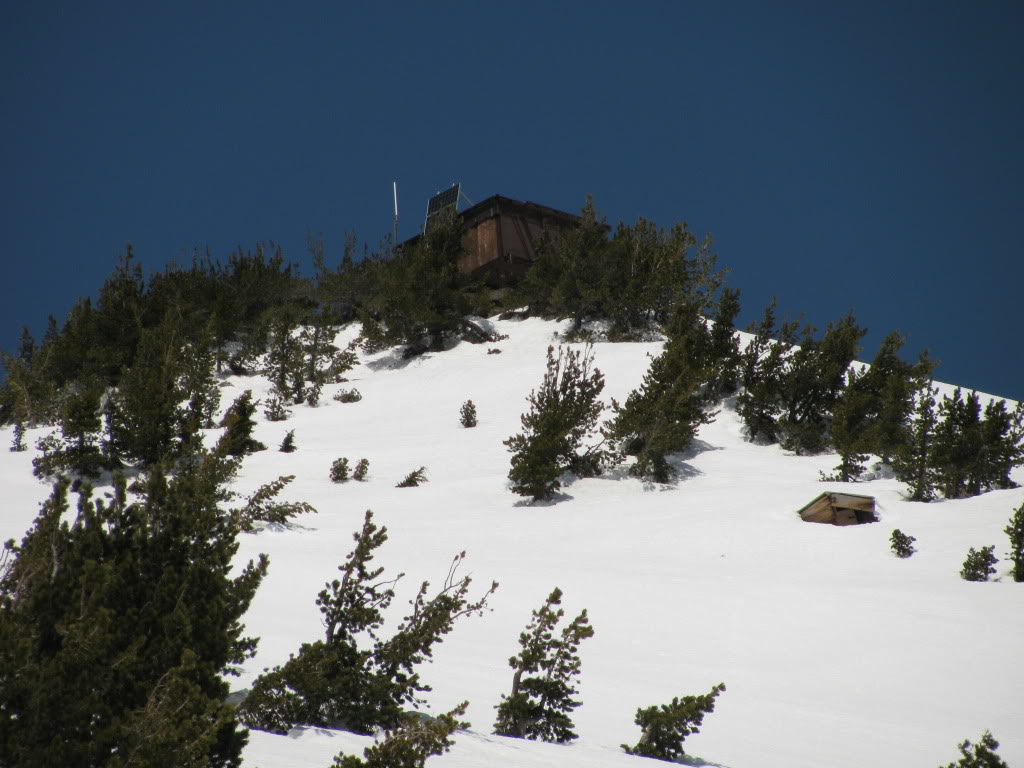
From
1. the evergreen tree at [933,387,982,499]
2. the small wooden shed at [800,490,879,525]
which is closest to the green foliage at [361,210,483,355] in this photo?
the small wooden shed at [800,490,879,525]

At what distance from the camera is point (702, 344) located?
1952 centimetres

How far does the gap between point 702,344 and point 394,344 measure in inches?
495

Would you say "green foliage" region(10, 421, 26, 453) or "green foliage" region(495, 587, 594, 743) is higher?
"green foliage" region(10, 421, 26, 453)

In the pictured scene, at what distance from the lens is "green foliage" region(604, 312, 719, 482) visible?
14.0 meters

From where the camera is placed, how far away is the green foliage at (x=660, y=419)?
14.0 meters

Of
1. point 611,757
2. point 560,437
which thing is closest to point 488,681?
point 611,757

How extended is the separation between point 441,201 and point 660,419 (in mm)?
27026

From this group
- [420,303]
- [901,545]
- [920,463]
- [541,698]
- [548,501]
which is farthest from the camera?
[420,303]

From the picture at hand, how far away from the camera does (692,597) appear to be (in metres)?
8.17

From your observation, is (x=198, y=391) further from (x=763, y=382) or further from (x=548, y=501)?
Result: (x=763, y=382)

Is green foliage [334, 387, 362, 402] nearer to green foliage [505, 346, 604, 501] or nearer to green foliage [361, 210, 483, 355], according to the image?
green foliage [361, 210, 483, 355]

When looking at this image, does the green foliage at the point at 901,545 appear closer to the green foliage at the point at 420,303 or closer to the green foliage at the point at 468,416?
the green foliage at the point at 468,416

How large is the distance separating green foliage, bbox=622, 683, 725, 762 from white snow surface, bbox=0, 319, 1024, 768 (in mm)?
267

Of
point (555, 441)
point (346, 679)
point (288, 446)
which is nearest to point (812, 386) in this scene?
point (555, 441)
